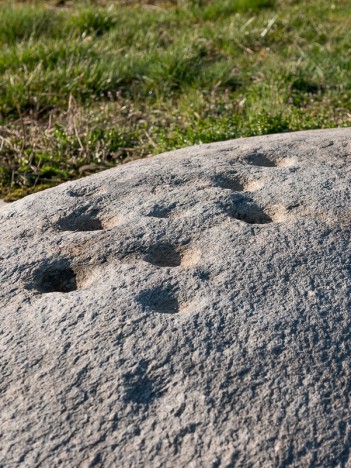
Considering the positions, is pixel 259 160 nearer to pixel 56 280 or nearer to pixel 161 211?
pixel 161 211

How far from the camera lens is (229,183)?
9.23ft

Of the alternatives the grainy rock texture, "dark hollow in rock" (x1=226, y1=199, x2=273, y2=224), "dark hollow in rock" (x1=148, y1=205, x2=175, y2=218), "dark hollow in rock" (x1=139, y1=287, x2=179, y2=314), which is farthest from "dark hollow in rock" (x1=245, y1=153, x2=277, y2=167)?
"dark hollow in rock" (x1=139, y1=287, x2=179, y2=314)

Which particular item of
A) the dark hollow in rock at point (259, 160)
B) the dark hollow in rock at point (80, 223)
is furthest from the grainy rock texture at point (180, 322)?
the dark hollow in rock at point (259, 160)

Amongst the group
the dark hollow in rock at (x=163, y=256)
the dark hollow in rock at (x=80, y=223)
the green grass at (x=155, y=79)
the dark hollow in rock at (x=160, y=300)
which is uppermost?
the dark hollow in rock at (x=160, y=300)

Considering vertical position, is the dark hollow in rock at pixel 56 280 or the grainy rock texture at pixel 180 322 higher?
the grainy rock texture at pixel 180 322

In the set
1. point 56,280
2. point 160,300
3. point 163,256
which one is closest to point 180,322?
point 160,300

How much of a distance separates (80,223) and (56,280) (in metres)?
0.38

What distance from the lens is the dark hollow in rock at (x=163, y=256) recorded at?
2.33 meters

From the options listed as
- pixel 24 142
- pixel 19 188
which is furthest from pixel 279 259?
pixel 24 142

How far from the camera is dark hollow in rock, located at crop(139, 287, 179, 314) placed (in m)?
2.10

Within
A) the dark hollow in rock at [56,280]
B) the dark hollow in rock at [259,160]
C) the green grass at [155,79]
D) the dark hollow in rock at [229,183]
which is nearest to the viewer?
the dark hollow in rock at [56,280]

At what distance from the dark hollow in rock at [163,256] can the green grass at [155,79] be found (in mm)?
1697

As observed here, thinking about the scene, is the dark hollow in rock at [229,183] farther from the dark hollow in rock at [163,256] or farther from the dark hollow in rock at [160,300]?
the dark hollow in rock at [160,300]

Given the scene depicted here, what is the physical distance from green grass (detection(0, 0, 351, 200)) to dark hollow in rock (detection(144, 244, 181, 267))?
1697 millimetres
